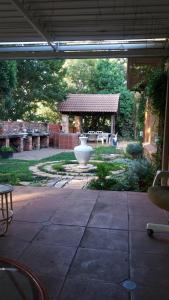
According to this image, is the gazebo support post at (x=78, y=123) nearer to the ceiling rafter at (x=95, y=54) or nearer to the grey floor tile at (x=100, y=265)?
the ceiling rafter at (x=95, y=54)

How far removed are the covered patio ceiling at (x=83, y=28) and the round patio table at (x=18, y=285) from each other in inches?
105

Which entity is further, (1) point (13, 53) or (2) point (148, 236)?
(1) point (13, 53)

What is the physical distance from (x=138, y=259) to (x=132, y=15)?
9.33 ft

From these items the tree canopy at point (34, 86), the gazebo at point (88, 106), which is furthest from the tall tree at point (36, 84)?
the gazebo at point (88, 106)

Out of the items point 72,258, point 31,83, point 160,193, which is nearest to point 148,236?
point 160,193

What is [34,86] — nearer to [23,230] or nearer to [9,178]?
[9,178]

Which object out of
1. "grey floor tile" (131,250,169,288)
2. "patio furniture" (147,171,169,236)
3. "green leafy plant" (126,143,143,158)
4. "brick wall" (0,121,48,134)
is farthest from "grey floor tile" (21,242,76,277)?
"brick wall" (0,121,48,134)

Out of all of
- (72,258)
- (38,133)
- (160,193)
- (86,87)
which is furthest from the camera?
(86,87)

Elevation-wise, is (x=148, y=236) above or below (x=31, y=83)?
below

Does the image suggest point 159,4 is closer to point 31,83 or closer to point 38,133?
point 38,133

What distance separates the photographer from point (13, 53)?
17.3 ft

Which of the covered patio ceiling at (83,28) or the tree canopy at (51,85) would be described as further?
the tree canopy at (51,85)

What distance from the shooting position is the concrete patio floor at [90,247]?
2.19 m

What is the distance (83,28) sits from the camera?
14.3ft
